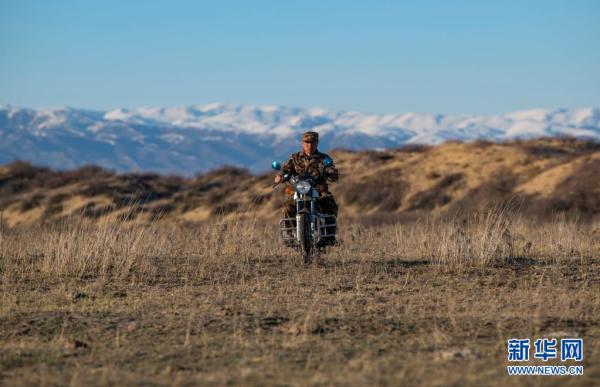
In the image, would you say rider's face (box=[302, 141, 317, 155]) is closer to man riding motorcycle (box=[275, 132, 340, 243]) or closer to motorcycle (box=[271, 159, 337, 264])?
man riding motorcycle (box=[275, 132, 340, 243])

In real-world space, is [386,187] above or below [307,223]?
above

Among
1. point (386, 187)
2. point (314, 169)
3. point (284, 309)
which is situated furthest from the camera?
point (386, 187)

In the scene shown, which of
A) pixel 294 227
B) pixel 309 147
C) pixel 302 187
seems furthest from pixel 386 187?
pixel 302 187

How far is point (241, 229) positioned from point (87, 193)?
1418 inches

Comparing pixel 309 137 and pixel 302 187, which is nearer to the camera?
pixel 302 187

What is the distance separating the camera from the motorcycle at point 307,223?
13578mm

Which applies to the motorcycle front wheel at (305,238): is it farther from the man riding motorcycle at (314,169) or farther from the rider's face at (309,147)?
the rider's face at (309,147)

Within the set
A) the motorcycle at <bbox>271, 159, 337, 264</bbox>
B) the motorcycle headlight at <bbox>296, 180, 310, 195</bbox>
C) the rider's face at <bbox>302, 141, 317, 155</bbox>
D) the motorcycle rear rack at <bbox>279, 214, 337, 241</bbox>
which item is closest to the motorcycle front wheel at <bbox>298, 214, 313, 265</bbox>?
the motorcycle at <bbox>271, 159, 337, 264</bbox>

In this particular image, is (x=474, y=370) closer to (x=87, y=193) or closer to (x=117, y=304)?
(x=117, y=304)

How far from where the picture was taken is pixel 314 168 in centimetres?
1413

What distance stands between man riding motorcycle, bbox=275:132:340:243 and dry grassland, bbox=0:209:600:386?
0.86m

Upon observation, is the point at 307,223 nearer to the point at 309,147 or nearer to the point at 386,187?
the point at 309,147

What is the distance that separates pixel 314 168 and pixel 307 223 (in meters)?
Answer: 0.93

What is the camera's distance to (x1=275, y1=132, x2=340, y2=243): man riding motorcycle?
14.0 meters
